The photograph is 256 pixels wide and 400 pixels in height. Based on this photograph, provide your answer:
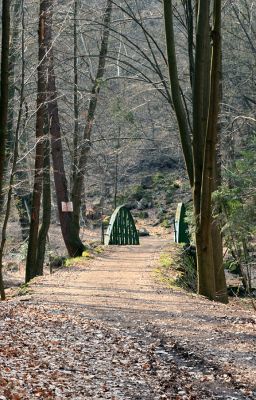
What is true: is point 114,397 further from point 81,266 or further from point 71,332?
point 81,266

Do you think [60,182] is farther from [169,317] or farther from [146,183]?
[146,183]

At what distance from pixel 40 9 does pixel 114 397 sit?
50.5 feet

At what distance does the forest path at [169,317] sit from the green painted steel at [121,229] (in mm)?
9111

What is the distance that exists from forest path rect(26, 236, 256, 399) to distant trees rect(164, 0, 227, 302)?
105 cm

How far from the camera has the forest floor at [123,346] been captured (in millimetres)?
7754

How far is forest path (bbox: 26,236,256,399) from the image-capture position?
29.0ft

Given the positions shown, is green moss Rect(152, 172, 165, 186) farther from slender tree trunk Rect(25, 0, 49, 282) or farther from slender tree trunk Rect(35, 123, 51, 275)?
slender tree trunk Rect(25, 0, 49, 282)

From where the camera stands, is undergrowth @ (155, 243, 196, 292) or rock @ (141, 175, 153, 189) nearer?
undergrowth @ (155, 243, 196, 292)

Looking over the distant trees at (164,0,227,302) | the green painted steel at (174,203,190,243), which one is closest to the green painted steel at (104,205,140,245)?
the green painted steel at (174,203,190,243)

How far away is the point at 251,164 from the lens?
15.5 m

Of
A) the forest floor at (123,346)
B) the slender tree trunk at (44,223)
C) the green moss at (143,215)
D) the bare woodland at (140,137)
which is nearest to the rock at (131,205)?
the green moss at (143,215)

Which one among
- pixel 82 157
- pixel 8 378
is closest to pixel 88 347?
pixel 8 378

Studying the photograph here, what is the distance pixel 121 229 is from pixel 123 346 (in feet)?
71.7

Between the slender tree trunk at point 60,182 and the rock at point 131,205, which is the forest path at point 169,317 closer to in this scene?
the slender tree trunk at point 60,182
